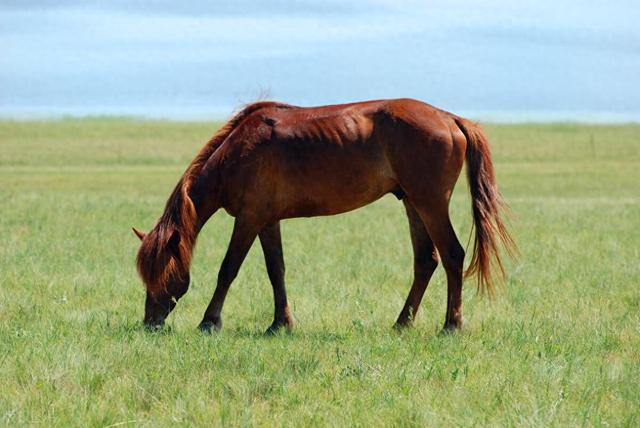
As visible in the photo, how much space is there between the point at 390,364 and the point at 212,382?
1.28 meters

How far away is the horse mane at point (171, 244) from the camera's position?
7746 mm

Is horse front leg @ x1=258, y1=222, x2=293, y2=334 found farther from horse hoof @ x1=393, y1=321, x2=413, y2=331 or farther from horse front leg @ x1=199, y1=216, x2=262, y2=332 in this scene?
horse hoof @ x1=393, y1=321, x2=413, y2=331

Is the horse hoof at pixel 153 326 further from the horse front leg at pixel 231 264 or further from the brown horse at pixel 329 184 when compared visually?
the horse front leg at pixel 231 264

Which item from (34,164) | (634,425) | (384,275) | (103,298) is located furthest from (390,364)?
(34,164)

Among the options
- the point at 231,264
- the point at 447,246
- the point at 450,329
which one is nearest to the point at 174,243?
the point at 231,264

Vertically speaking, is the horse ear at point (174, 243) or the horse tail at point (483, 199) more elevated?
the horse tail at point (483, 199)

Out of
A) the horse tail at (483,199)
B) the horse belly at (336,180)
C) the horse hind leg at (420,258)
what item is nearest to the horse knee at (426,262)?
the horse hind leg at (420,258)

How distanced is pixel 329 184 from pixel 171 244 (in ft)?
4.89

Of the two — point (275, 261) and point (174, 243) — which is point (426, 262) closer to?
point (275, 261)

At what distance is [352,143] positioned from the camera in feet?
26.5

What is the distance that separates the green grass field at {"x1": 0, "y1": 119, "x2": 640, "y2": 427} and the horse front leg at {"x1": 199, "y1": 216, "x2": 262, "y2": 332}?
0.28m

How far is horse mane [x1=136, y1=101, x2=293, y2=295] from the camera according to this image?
25.4ft

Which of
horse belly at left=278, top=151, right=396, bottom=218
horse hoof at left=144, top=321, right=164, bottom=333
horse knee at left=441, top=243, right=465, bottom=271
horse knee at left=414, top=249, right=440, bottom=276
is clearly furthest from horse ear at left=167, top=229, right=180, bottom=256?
horse knee at left=441, top=243, right=465, bottom=271

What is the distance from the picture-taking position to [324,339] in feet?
24.5
